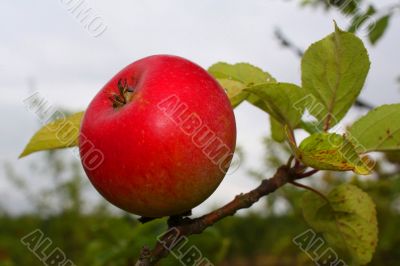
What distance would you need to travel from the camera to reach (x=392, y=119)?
1.21 m

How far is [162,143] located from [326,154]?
32 centimetres

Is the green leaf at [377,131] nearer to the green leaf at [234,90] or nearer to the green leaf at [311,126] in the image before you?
the green leaf at [311,126]

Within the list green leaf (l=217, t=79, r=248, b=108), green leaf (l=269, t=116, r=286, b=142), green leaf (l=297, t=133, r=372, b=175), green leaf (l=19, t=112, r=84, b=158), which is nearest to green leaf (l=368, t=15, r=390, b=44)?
green leaf (l=269, t=116, r=286, b=142)

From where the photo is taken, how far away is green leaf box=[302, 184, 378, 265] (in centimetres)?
128

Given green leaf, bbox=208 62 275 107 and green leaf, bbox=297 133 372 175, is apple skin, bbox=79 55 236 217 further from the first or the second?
green leaf, bbox=208 62 275 107

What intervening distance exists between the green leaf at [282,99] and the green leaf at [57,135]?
1.43ft

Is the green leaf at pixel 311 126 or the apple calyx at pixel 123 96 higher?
the apple calyx at pixel 123 96

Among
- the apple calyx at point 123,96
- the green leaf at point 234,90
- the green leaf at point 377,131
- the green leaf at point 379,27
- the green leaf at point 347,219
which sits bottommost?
the green leaf at point 347,219

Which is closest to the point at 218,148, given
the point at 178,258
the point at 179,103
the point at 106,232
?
the point at 179,103

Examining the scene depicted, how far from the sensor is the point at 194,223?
3.33ft

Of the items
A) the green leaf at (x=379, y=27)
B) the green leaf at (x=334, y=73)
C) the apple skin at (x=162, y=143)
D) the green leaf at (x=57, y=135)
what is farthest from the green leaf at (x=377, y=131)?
the green leaf at (x=379, y=27)

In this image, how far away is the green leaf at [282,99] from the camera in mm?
1110

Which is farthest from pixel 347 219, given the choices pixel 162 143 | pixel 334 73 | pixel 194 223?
pixel 162 143

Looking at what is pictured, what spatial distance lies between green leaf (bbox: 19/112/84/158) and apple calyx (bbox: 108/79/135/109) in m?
0.19
